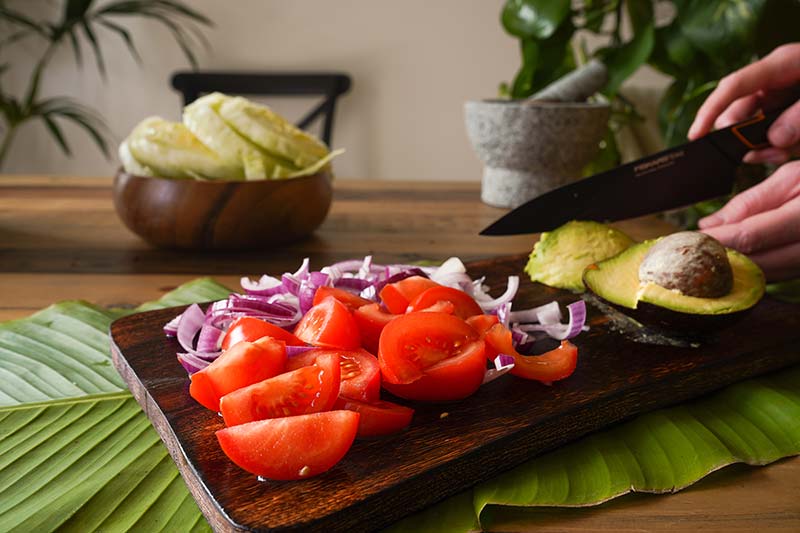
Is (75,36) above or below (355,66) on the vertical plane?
above

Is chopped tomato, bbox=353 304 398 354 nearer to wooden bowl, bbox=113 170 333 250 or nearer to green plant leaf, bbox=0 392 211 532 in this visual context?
green plant leaf, bbox=0 392 211 532

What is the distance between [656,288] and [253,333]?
60 centimetres

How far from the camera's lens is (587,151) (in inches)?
80.7

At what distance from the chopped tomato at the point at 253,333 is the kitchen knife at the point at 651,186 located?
0.54m

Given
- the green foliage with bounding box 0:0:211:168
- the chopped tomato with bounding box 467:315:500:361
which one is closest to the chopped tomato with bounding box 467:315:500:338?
the chopped tomato with bounding box 467:315:500:361

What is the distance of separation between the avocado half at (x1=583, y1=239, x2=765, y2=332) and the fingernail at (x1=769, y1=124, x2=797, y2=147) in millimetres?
519

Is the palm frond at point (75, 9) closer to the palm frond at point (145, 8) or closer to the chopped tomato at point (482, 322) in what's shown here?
the palm frond at point (145, 8)

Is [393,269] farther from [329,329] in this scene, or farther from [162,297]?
[162,297]

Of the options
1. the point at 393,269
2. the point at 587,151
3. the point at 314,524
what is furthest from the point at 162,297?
the point at 587,151

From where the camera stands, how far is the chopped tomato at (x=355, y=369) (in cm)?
84

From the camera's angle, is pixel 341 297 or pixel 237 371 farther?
pixel 341 297

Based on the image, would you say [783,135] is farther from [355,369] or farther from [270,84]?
[270,84]

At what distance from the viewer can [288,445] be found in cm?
72

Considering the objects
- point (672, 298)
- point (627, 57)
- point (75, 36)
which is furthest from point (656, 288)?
point (75, 36)
